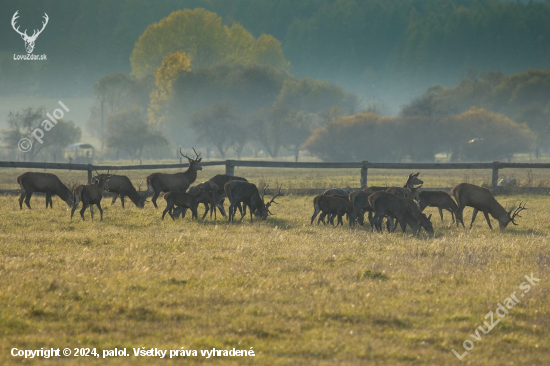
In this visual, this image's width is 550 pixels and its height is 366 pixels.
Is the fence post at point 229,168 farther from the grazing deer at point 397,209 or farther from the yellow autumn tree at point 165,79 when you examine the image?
the yellow autumn tree at point 165,79

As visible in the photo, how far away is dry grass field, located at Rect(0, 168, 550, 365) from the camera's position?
7.17m

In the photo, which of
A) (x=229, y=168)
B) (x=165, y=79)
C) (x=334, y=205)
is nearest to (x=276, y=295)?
(x=334, y=205)

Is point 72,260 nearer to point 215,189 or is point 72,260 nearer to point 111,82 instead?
point 215,189

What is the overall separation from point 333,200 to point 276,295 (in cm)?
835

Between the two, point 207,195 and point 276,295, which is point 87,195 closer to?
point 207,195

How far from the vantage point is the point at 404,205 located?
15445 millimetres

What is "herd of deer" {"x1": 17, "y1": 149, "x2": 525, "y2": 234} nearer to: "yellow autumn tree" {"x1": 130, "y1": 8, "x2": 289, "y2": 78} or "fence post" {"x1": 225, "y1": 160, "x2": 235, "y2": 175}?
"fence post" {"x1": 225, "y1": 160, "x2": 235, "y2": 175}

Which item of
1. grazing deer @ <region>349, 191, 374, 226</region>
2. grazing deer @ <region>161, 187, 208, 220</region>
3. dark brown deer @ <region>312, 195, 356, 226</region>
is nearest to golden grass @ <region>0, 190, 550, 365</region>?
grazing deer @ <region>349, 191, 374, 226</region>

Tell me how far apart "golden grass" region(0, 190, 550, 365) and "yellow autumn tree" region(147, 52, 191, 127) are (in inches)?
4294

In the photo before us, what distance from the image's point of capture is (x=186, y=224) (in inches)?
675

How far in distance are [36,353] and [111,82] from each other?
441 ft

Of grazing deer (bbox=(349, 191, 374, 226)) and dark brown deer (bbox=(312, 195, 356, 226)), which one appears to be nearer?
grazing deer (bbox=(349, 191, 374, 226))

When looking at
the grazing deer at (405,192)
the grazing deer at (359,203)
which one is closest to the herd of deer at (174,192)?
the grazing deer at (359,203)

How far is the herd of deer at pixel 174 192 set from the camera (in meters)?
17.8
